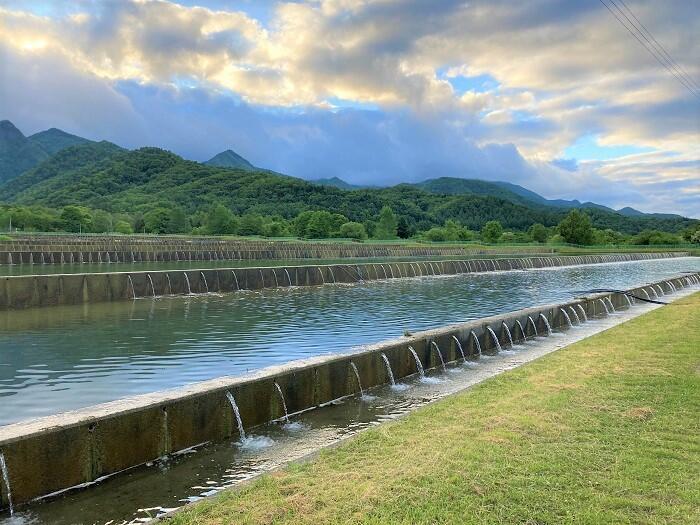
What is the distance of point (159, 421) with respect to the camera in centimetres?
686

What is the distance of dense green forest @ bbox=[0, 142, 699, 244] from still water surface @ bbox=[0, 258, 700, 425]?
75.2 metres

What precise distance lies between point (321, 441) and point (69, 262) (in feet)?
123

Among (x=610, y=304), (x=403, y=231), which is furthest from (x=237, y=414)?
(x=403, y=231)

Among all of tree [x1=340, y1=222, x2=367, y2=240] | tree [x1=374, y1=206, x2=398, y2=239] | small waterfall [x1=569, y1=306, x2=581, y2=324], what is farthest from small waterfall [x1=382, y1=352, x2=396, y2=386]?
tree [x1=374, y1=206, x2=398, y2=239]

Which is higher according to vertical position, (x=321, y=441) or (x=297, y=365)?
(x=297, y=365)

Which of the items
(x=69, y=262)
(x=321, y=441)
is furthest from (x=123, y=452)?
(x=69, y=262)

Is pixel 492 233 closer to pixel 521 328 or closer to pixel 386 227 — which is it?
pixel 386 227

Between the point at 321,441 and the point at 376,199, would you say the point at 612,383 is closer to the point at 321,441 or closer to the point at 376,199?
the point at 321,441

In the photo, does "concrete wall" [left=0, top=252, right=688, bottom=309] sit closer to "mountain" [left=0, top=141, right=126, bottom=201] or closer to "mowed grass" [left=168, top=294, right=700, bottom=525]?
"mowed grass" [left=168, top=294, right=700, bottom=525]

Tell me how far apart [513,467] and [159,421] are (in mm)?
4001

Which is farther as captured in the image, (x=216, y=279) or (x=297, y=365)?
(x=216, y=279)

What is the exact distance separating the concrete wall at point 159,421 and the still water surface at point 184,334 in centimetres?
258

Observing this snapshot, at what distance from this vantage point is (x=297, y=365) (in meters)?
9.09

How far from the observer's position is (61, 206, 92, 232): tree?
295ft
